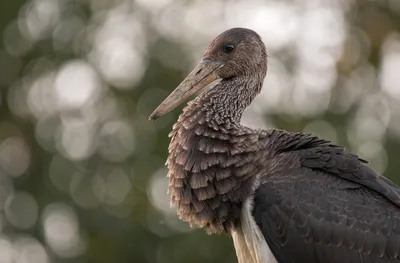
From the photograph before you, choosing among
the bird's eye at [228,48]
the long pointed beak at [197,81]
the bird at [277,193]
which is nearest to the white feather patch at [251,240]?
the bird at [277,193]

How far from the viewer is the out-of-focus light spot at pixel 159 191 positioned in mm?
25250

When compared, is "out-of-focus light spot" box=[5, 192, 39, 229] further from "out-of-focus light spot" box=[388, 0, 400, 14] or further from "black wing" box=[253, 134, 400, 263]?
"black wing" box=[253, 134, 400, 263]

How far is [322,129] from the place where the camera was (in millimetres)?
25906

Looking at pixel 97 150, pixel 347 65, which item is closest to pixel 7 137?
pixel 97 150

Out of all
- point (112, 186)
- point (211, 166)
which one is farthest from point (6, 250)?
point (211, 166)

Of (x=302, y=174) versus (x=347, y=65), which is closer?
(x=302, y=174)

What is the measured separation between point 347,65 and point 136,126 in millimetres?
4918

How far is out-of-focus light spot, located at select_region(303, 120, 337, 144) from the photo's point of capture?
25487 mm

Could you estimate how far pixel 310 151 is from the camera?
10227 millimetres

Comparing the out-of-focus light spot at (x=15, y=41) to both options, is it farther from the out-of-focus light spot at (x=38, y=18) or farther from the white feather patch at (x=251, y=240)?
the white feather patch at (x=251, y=240)

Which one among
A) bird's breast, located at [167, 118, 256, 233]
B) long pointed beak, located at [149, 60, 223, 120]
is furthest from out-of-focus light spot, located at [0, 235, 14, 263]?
bird's breast, located at [167, 118, 256, 233]

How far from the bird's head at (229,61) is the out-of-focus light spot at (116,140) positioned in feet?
50.0

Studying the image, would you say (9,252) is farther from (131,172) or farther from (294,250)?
(294,250)

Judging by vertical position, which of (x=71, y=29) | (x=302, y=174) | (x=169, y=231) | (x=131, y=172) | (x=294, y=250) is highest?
(x=71, y=29)
